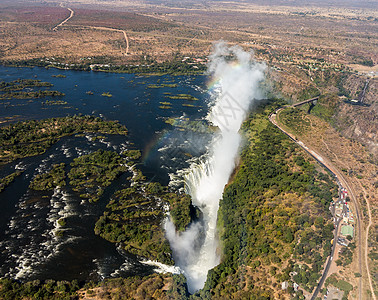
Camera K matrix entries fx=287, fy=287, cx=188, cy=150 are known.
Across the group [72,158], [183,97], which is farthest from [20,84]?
[183,97]

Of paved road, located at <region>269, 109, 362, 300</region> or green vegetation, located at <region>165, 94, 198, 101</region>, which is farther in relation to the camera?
green vegetation, located at <region>165, 94, 198, 101</region>

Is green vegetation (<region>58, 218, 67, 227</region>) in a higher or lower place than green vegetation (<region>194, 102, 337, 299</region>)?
lower

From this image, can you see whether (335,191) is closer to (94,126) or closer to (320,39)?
(94,126)

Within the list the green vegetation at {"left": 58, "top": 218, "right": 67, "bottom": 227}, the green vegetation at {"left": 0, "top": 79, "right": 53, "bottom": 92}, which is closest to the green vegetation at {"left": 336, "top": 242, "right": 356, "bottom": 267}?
the green vegetation at {"left": 58, "top": 218, "right": 67, "bottom": 227}

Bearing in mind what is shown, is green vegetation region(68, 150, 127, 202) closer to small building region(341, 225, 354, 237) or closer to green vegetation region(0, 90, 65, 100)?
small building region(341, 225, 354, 237)

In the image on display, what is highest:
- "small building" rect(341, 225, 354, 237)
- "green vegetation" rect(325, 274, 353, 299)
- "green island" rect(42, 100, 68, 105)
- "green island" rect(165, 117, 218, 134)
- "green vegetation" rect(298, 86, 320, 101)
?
"small building" rect(341, 225, 354, 237)

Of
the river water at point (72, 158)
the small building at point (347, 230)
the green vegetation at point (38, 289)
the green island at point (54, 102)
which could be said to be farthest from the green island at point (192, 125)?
the green vegetation at point (38, 289)

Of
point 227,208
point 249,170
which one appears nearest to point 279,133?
point 249,170
